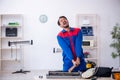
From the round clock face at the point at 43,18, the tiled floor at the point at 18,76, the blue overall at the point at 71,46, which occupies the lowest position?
the tiled floor at the point at 18,76

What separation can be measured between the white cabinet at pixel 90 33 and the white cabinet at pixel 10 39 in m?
1.90

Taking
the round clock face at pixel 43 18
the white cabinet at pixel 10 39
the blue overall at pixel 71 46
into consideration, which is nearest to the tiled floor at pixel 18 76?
the white cabinet at pixel 10 39

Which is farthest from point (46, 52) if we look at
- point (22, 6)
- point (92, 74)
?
point (92, 74)

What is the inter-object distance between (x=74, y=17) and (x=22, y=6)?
5.52ft

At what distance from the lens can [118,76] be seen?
277 centimetres

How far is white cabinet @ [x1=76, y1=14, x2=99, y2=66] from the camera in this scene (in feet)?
24.6

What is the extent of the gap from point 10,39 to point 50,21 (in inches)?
55.1

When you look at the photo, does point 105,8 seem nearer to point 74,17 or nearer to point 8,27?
point 74,17

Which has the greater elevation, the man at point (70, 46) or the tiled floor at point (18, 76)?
the man at point (70, 46)

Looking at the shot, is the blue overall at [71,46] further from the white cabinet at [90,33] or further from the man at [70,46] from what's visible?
the white cabinet at [90,33]

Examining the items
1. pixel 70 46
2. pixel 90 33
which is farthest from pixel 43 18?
pixel 70 46

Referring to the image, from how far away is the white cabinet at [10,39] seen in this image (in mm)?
7520

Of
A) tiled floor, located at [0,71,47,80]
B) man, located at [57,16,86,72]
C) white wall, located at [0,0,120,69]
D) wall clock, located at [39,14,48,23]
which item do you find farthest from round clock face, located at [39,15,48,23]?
man, located at [57,16,86,72]

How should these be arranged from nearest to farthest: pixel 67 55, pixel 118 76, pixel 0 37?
pixel 118 76, pixel 67 55, pixel 0 37
